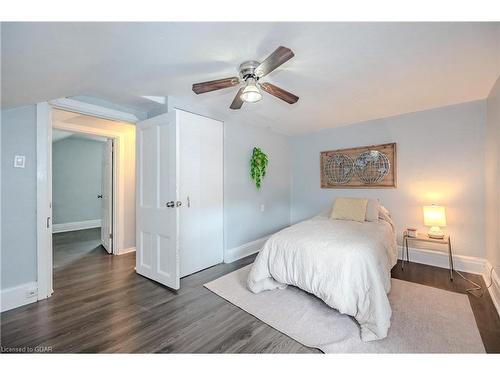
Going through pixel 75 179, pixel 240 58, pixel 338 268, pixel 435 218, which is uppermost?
pixel 240 58

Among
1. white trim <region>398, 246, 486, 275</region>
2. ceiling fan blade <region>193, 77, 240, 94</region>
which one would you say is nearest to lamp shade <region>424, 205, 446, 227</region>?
white trim <region>398, 246, 486, 275</region>

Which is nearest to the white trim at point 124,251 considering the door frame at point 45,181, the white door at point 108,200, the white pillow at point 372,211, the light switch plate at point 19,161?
the white door at point 108,200

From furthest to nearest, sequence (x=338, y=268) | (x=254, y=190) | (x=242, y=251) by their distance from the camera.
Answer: (x=254, y=190) < (x=242, y=251) < (x=338, y=268)

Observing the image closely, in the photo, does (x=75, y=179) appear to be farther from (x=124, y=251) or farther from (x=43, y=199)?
(x=43, y=199)

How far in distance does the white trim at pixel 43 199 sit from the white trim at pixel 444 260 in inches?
178

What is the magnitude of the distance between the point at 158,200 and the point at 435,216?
3522 mm

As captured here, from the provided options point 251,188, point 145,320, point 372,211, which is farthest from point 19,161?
point 372,211

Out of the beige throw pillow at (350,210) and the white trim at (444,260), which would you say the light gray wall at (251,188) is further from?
the white trim at (444,260)

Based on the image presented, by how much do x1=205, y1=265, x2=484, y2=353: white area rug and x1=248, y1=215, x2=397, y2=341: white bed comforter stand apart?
109mm

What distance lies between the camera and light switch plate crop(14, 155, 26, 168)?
199cm

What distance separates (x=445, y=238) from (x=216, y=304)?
3011 mm

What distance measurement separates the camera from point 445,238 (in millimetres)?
2738

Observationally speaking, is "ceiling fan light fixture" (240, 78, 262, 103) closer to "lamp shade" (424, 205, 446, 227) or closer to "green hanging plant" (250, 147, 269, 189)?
"green hanging plant" (250, 147, 269, 189)

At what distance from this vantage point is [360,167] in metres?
3.62
